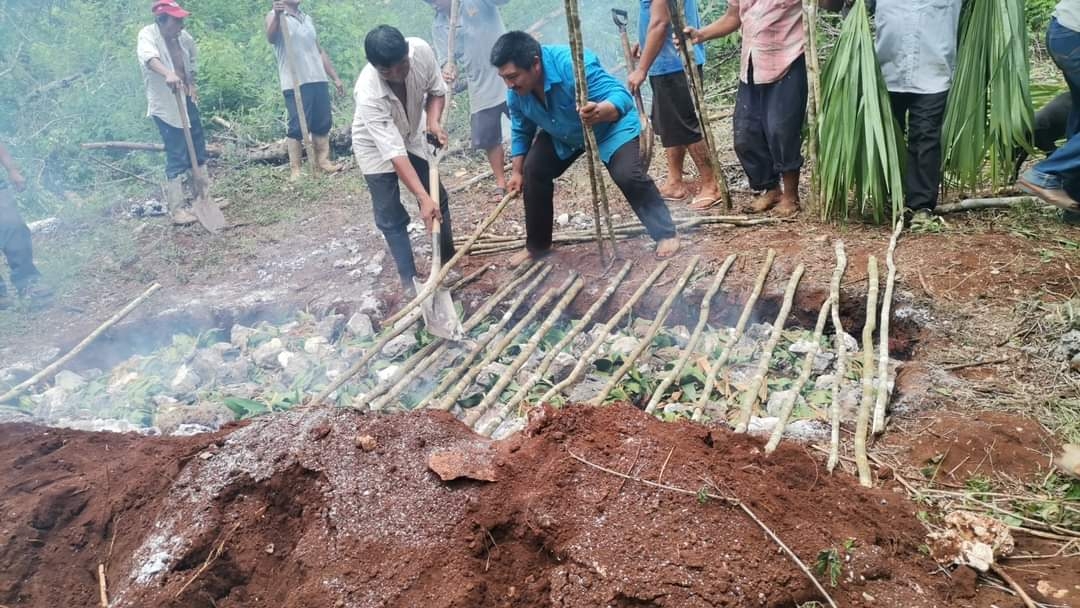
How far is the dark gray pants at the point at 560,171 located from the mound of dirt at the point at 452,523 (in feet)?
6.83

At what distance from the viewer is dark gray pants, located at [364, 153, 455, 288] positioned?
4430 millimetres

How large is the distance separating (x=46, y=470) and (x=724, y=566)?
8.41ft

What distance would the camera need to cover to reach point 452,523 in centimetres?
220

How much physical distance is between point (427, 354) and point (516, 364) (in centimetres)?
60

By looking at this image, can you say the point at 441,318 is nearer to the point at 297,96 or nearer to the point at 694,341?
the point at 694,341

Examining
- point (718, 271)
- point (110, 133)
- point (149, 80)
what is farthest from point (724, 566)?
point (110, 133)

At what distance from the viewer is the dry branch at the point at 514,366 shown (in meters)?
3.15

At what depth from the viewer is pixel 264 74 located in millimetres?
9602

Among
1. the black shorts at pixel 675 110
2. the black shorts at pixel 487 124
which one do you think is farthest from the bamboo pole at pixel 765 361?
the black shorts at pixel 487 124

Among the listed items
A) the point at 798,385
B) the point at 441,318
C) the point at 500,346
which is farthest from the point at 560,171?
the point at 798,385

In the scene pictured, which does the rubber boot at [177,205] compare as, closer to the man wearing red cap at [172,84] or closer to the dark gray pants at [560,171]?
the man wearing red cap at [172,84]

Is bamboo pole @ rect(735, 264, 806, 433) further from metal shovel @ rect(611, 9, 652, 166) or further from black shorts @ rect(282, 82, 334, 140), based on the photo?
black shorts @ rect(282, 82, 334, 140)

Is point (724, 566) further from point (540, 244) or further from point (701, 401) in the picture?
point (540, 244)

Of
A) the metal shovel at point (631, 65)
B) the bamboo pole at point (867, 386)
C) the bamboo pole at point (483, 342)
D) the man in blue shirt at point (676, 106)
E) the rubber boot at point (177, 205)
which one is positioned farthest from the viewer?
the rubber boot at point (177, 205)
